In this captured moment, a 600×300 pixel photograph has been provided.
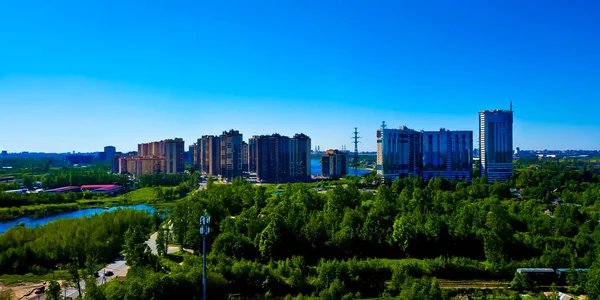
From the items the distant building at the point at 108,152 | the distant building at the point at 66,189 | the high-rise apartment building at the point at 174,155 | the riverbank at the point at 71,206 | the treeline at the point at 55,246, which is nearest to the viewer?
the treeline at the point at 55,246

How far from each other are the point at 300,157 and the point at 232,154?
6.13 metres

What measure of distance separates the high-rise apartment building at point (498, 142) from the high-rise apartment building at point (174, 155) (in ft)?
94.5

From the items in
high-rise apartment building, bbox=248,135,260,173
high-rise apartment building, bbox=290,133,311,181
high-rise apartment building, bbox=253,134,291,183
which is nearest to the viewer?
high-rise apartment building, bbox=253,134,291,183

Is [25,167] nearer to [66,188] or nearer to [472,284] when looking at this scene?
[66,188]

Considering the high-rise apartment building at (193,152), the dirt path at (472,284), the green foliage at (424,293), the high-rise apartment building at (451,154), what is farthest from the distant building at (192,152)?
the green foliage at (424,293)

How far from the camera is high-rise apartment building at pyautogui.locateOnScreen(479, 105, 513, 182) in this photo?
30375 millimetres

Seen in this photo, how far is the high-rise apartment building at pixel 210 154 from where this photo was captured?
40.5 metres

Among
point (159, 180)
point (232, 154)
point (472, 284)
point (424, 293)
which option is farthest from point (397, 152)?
point (424, 293)

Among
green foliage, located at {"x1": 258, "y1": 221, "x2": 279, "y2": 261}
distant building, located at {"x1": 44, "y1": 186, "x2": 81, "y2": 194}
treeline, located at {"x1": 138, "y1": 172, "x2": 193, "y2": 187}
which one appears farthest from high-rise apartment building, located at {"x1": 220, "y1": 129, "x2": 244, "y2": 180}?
green foliage, located at {"x1": 258, "y1": 221, "x2": 279, "y2": 261}

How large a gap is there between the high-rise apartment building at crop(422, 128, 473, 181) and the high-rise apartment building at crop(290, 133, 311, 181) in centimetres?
1150

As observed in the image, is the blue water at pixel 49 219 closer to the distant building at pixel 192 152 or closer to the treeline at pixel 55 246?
the treeline at pixel 55 246

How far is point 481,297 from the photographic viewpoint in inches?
358

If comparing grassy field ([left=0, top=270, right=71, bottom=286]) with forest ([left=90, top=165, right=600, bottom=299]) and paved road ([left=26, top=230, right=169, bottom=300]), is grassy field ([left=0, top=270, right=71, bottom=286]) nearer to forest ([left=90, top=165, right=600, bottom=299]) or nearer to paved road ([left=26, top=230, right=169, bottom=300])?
paved road ([left=26, top=230, right=169, bottom=300])

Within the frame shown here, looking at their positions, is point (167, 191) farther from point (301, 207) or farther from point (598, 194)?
point (598, 194)
